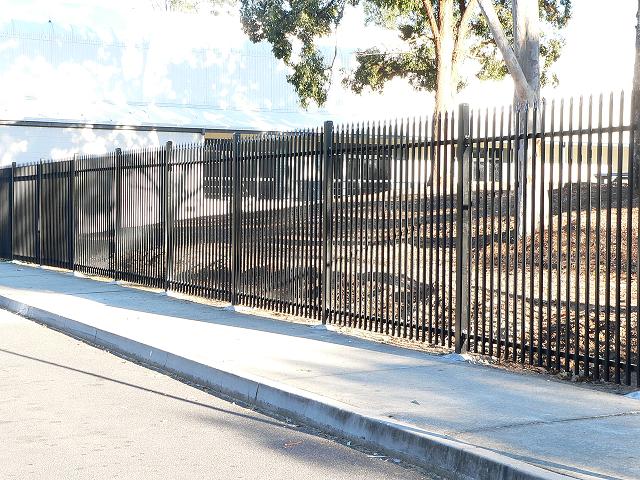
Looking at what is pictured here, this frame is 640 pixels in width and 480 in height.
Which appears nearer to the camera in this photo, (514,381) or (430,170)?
(514,381)

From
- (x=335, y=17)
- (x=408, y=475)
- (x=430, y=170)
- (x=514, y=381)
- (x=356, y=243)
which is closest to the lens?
(x=408, y=475)

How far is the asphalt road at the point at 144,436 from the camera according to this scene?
6.36 m

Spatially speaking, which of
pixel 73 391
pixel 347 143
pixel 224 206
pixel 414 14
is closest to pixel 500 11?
pixel 414 14

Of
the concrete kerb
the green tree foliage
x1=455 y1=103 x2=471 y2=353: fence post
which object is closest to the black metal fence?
x1=455 y1=103 x2=471 y2=353: fence post

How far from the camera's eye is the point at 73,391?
901 cm

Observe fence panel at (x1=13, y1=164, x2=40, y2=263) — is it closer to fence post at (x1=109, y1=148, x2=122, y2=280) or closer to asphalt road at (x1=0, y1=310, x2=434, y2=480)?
fence post at (x1=109, y1=148, x2=122, y2=280)

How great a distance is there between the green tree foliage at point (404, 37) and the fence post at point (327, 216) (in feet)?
52.4

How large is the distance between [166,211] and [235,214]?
246 cm

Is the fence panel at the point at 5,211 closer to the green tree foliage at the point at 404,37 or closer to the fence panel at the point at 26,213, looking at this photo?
the fence panel at the point at 26,213

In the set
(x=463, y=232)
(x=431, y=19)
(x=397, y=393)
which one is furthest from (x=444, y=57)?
(x=397, y=393)

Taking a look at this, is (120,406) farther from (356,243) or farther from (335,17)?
(335,17)

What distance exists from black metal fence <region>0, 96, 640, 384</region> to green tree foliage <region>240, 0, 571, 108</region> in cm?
1062

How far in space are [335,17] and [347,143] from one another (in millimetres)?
18328

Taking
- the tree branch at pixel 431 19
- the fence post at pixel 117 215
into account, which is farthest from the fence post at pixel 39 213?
the tree branch at pixel 431 19
